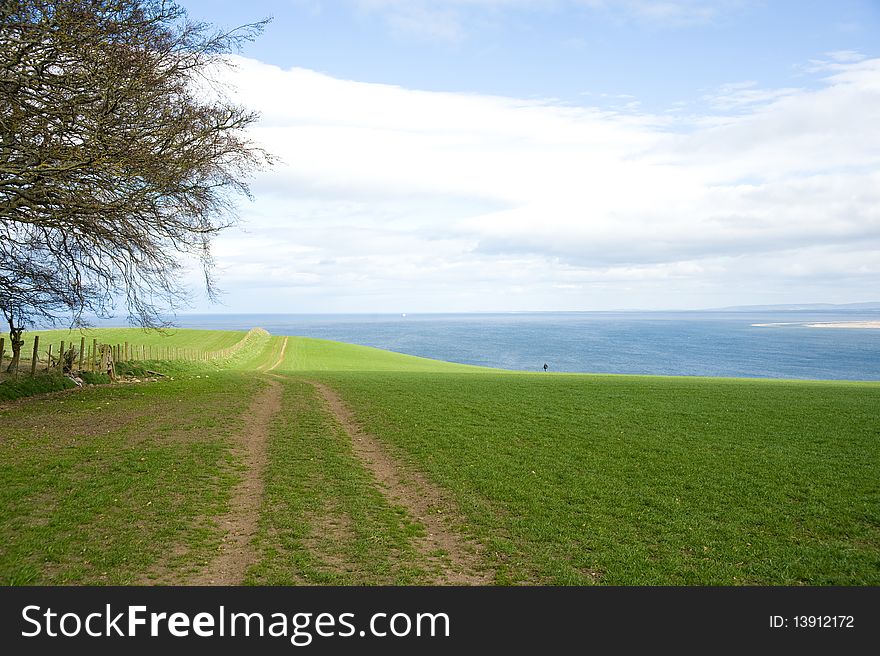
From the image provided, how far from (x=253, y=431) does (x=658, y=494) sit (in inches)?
437

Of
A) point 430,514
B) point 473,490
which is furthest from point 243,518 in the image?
point 473,490

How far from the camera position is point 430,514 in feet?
32.6

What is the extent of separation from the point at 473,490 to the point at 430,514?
1.49m

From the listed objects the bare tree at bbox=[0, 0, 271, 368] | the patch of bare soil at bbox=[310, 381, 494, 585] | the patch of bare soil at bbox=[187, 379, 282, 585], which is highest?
the bare tree at bbox=[0, 0, 271, 368]

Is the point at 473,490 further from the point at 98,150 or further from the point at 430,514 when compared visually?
the point at 98,150

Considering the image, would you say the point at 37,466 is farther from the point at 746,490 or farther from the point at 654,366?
the point at 654,366

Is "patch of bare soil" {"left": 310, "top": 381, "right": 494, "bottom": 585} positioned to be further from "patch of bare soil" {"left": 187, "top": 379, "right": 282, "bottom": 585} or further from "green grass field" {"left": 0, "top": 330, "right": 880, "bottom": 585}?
"patch of bare soil" {"left": 187, "top": 379, "right": 282, "bottom": 585}

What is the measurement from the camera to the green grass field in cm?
776

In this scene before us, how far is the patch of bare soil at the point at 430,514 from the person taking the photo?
7.66 m

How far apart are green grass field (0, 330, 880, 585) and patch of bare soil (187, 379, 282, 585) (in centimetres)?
15

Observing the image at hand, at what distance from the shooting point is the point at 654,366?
107m

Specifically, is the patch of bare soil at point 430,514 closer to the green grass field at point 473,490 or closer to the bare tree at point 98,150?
the green grass field at point 473,490

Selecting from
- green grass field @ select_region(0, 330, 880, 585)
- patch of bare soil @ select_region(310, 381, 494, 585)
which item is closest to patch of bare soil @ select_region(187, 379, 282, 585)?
green grass field @ select_region(0, 330, 880, 585)
